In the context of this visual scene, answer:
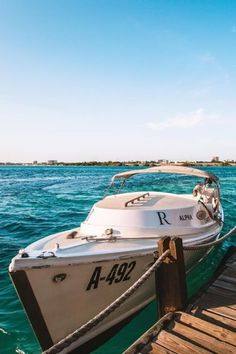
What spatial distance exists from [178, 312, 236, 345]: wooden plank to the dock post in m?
0.29

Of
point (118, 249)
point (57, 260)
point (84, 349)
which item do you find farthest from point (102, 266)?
point (84, 349)

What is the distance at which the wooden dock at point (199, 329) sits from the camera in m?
4.88

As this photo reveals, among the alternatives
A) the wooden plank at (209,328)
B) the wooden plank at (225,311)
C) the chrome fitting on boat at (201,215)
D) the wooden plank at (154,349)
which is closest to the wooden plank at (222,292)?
the wooden plank at (225,311)

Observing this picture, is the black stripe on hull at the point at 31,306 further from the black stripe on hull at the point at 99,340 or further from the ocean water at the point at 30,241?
the ocean water at the point at 30,241

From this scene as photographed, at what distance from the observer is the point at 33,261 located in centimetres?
576

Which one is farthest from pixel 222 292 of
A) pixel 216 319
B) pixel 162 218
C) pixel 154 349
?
A: pixel 154 349

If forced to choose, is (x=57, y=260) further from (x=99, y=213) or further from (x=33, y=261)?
(x=99, y=213)

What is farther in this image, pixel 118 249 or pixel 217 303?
pixel 118 249

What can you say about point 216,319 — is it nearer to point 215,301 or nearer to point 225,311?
point 225,311

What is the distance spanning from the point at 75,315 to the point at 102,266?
1156 mm

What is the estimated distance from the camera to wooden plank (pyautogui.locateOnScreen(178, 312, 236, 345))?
16.7 feet

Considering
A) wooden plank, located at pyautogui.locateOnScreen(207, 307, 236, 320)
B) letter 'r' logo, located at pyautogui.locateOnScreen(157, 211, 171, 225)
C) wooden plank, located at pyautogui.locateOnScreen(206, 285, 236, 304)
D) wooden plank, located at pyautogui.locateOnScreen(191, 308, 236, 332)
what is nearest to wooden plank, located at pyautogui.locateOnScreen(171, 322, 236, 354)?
wooden plank, located at pyautogui.locateOnScreen(191, 308, 236, 332)

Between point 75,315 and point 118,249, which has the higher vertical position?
point 118,249

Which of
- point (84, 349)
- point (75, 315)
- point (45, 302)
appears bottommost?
point (84, 349)
